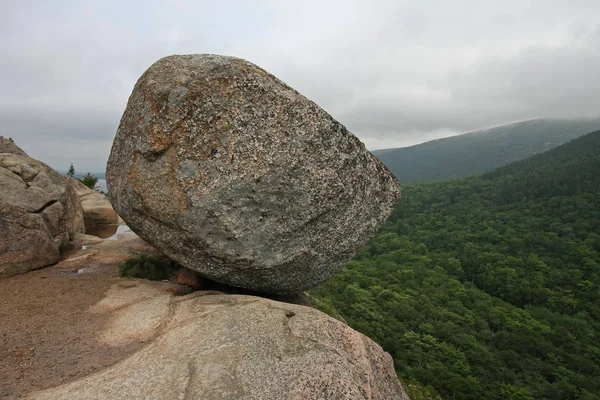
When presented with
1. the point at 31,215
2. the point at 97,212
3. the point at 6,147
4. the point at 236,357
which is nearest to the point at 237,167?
the point at 236,357

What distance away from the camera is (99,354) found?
7.02m

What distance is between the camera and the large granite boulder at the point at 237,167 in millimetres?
8352

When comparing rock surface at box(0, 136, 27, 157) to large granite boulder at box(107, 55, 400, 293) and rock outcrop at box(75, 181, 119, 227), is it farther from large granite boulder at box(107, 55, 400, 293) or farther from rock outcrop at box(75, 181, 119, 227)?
large granite boulder at box(107, 55, 400, 293)

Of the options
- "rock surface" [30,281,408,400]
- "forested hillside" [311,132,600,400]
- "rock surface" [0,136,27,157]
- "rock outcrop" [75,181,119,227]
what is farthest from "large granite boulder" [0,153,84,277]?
"forested hillside" [311,132,600,400]

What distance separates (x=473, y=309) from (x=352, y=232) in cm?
5680

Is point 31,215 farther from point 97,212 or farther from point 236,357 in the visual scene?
point 97,212

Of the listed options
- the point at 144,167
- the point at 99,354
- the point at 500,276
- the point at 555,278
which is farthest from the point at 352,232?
the point at 555,278

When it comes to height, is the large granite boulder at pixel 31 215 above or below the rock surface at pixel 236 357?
above

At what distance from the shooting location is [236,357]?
643 cm

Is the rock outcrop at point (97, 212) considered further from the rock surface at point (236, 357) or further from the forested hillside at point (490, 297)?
the rock surface at point (236, 357)

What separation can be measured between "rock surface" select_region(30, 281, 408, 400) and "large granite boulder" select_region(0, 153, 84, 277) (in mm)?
4168

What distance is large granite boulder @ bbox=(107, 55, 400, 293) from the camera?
8.35 meters

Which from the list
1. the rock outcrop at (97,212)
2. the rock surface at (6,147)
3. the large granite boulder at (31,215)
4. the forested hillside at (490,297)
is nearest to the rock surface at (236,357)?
the large granite boulder at (31,215)

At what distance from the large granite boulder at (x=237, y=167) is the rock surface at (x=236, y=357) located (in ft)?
5.46
